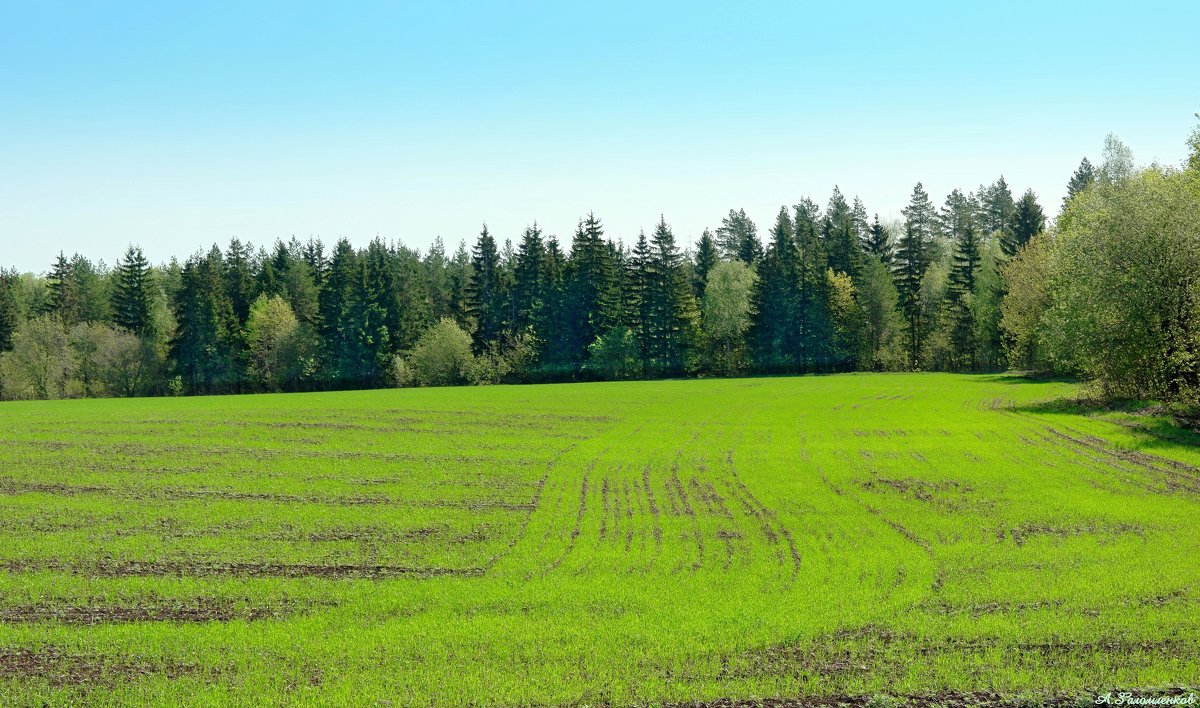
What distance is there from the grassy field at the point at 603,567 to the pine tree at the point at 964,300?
181 feet

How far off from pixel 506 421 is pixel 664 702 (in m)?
36.6

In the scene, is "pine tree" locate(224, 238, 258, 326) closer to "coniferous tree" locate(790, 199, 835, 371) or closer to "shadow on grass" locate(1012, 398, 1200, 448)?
"coniferous tree" locate(790, 199, 835, 371)

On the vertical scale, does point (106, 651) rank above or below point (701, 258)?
below

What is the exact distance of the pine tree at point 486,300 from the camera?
338 ft

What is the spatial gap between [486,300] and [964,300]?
60503mm

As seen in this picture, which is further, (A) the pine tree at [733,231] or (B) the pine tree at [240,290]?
(A) the pine tree at [733,231]

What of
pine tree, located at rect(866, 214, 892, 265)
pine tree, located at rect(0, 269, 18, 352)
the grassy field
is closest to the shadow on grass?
the grassy field

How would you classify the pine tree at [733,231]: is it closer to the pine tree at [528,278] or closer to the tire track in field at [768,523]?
the pine tree at [528,278]

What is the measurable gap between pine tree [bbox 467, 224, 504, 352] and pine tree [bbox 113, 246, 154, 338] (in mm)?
43123

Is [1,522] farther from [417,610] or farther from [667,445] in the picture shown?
[667,445]

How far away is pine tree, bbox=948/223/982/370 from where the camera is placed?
92625mm

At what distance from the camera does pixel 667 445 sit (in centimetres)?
3862

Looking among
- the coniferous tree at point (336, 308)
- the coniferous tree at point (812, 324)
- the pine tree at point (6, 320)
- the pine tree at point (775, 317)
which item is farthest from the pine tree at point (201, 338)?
the coniferous tree at point (812, 324)

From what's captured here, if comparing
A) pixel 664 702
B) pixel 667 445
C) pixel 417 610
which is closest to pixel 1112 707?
pixel 664 702
